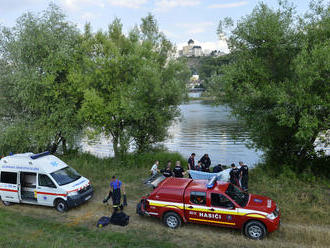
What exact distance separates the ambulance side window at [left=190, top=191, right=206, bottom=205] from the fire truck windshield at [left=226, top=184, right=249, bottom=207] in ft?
2.93

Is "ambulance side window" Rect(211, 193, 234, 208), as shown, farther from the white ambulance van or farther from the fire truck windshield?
the white ambulance van

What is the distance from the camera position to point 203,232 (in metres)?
9.41

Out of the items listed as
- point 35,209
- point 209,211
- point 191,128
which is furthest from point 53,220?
point 191,128

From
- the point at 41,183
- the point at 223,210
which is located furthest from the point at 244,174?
the point at 41,183

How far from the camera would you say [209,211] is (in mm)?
9266

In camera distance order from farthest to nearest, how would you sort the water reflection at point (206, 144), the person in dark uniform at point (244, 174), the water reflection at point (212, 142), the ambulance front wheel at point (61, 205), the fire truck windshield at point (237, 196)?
1. the water reflection at point (212, 142)
2. the water reflection at point (206, 144)
3. the person in dark uniform at point (244, 174)
4. the ambulance front wheel at point (61, 205)
5. the fire truck windshield at point (237, 196)

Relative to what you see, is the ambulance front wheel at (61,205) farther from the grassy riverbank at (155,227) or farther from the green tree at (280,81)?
the green tree at (280,81)

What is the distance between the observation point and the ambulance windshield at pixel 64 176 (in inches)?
468

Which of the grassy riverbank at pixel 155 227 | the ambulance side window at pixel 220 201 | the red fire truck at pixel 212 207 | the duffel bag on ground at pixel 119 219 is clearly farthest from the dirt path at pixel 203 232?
the ambulance side window at pixel 220 201

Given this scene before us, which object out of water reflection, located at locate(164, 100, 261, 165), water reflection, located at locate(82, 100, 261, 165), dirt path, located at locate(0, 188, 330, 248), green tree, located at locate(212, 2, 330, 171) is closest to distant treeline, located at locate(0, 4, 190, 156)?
water reflection, located at locate(82, 100, 261, 165)

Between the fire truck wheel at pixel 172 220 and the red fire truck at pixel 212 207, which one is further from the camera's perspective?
the fire truck wheel at pixel 172 220

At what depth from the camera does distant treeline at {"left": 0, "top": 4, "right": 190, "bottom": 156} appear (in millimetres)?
18547

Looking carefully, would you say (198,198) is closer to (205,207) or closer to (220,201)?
(205,207)

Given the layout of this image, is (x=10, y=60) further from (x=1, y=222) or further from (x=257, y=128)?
(x=257, y=128)
